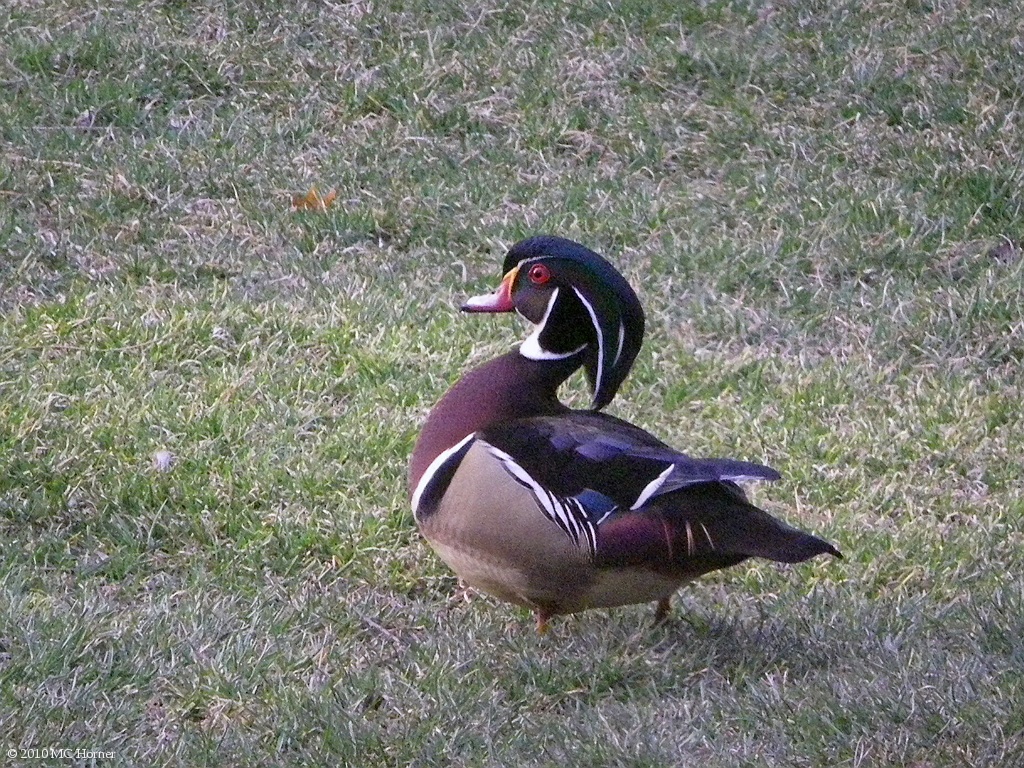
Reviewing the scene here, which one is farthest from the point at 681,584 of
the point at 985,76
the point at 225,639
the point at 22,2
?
the point at 22,2

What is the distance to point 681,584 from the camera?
3.42 meters

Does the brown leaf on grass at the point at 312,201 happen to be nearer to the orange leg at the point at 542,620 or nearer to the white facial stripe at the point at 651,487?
the orange leg at the point at 542,620

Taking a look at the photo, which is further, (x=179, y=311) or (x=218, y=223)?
(x=218, y=223)

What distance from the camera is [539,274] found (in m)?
3.59

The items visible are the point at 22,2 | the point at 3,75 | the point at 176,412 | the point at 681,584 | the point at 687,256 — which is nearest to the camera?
the point at 681,584

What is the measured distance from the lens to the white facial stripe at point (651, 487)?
3.31m

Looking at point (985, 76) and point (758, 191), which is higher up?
point (985, 76)

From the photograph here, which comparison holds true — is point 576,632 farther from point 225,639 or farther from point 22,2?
point 22,2

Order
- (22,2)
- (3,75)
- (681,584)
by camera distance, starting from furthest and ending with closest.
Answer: (22,2), (3,75), (681,584)

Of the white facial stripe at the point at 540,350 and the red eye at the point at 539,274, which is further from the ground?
the red eye at the point at 539,274

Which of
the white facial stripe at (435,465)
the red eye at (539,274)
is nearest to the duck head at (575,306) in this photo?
the red eye at (539,274)

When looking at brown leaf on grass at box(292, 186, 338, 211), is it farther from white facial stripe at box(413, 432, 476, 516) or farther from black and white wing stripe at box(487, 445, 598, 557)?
black and white wing stripe at box(487, 445, 598, 557)

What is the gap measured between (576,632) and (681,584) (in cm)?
34

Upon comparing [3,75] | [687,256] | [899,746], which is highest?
[899,746]
